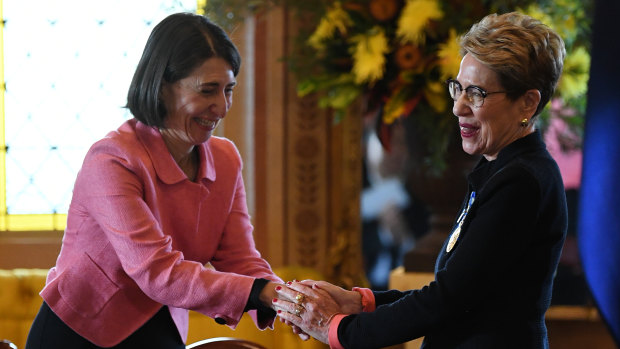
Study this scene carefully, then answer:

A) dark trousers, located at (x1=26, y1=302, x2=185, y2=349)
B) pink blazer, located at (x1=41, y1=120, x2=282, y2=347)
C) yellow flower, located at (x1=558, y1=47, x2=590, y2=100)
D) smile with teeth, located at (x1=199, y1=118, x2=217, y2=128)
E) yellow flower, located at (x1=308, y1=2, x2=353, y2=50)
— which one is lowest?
dark trousers, located at (x1=26, y1=302, x2=185, y2=349)

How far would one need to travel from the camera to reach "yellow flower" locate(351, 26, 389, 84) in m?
2.71

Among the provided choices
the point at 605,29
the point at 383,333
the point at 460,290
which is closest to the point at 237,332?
the point at 383,333

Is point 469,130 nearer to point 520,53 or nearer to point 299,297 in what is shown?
point 520,53

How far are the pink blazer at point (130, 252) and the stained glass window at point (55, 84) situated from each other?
1.80 m

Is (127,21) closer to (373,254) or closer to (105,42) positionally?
(105,42)

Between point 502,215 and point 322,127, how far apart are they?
1930 mm

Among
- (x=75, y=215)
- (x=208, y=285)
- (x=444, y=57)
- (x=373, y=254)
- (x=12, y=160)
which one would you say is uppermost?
(x=444, y=57)

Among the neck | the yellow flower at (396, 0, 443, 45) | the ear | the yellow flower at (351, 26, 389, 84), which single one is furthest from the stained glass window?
the ear

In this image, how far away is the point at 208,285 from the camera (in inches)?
71.9

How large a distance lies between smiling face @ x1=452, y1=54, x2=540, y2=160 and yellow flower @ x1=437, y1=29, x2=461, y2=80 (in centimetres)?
96

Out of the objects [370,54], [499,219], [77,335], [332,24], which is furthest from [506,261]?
[332,24]

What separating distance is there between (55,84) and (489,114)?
252cm

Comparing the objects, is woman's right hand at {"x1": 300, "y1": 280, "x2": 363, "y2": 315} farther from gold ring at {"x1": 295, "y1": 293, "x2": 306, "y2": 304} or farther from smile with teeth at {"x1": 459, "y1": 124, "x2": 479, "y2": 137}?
smile with teeth at {"x1": 459, "y1": 124, "x2": 479, "y2": 137}

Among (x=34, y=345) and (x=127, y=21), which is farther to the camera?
(x=127, y=21)
